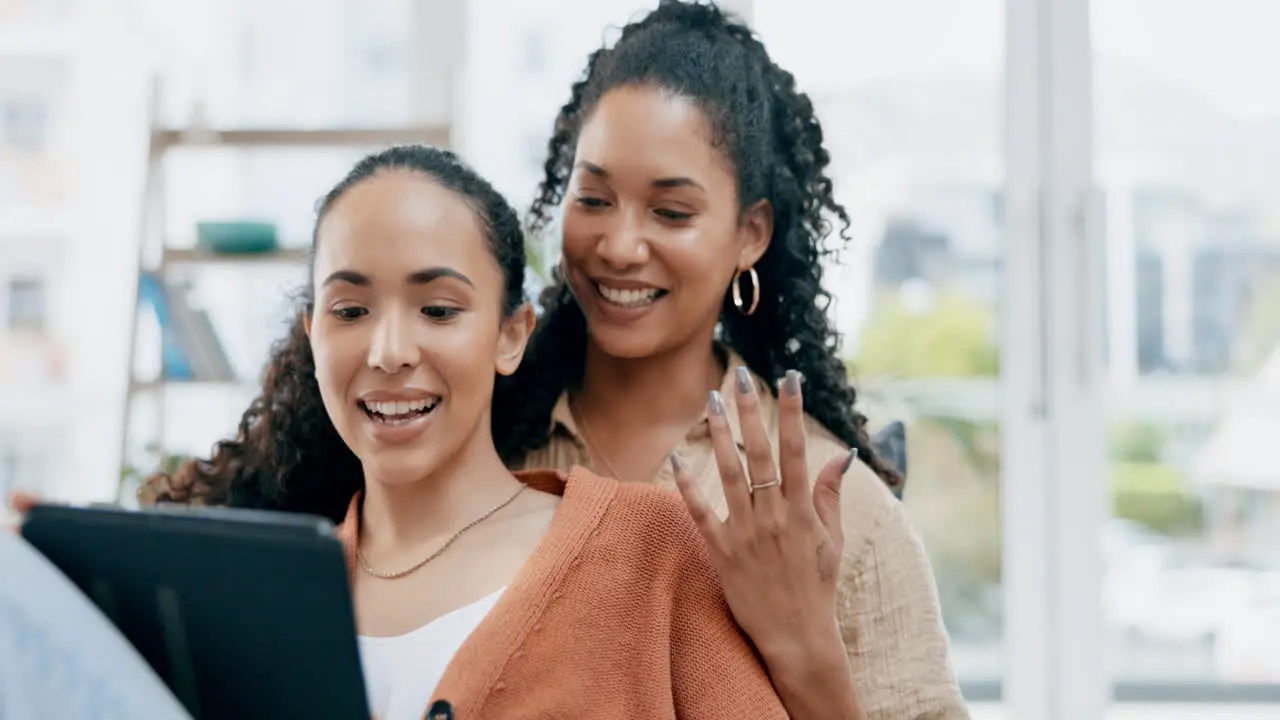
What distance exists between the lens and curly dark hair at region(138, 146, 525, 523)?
1.52m

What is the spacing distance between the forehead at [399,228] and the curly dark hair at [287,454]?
0.10 meters

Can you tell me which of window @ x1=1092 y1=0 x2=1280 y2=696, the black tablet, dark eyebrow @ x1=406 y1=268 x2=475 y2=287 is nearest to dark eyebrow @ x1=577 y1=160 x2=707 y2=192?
dark eyebrow @ x1=406 y1=268 x2=475 y2=287

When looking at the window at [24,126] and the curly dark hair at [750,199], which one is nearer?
the curly dark hair at [750,199]

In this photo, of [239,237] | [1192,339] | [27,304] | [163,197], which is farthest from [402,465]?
[27,304]

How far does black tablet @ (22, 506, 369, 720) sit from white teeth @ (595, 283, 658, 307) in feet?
2.32

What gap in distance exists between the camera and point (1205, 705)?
11.6 feet

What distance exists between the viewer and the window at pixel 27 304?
3.79 meters

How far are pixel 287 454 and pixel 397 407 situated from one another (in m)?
0.31

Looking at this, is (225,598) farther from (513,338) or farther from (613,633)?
(513,338)

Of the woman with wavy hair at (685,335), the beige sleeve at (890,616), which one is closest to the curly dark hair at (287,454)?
the woman with wavy hair at (685,335)

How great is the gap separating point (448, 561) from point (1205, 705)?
2.82 meters

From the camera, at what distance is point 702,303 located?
1.63 m

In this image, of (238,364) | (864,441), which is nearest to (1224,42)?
(864,441)

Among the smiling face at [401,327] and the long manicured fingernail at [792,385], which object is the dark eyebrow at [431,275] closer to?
the smiling face at [401,327]
